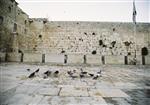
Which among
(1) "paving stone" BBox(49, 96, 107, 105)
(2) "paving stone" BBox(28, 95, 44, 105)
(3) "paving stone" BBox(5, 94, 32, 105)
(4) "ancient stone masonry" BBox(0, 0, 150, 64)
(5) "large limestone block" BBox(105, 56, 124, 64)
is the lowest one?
(1) "paving stone" BBox(49, 96, 107, 105)

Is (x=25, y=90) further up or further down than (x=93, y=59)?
further down

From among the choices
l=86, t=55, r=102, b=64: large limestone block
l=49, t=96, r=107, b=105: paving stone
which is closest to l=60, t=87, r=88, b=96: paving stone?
l=49, t=96, r=107, b=105: paving stone


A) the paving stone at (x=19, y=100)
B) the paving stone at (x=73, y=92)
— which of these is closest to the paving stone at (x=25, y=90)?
the paving stone at (x=19, y=100)

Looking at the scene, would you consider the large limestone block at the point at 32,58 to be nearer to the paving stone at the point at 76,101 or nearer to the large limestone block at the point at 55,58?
the large limestone block at the point at 55,58

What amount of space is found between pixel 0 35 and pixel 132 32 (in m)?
17.5

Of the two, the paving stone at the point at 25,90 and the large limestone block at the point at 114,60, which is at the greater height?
the large limestone block at the point at 114,60

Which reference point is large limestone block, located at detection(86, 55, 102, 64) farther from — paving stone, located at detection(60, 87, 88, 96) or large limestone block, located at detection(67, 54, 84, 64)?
paving stone, located at detection(60, 87, 88, 96)

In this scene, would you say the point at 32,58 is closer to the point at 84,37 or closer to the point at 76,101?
the point at 84,37

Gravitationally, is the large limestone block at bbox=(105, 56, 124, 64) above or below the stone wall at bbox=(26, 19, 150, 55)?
below

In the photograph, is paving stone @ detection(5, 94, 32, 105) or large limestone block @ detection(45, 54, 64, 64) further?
large limestone block @ detection(45, 54, 64, 64)

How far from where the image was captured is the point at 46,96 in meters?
3.51

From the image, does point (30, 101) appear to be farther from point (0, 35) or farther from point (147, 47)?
point (147, 47)

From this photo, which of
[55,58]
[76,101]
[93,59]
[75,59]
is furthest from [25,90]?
[93,59]

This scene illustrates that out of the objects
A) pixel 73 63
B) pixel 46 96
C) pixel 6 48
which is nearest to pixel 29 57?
pixel 73 63
